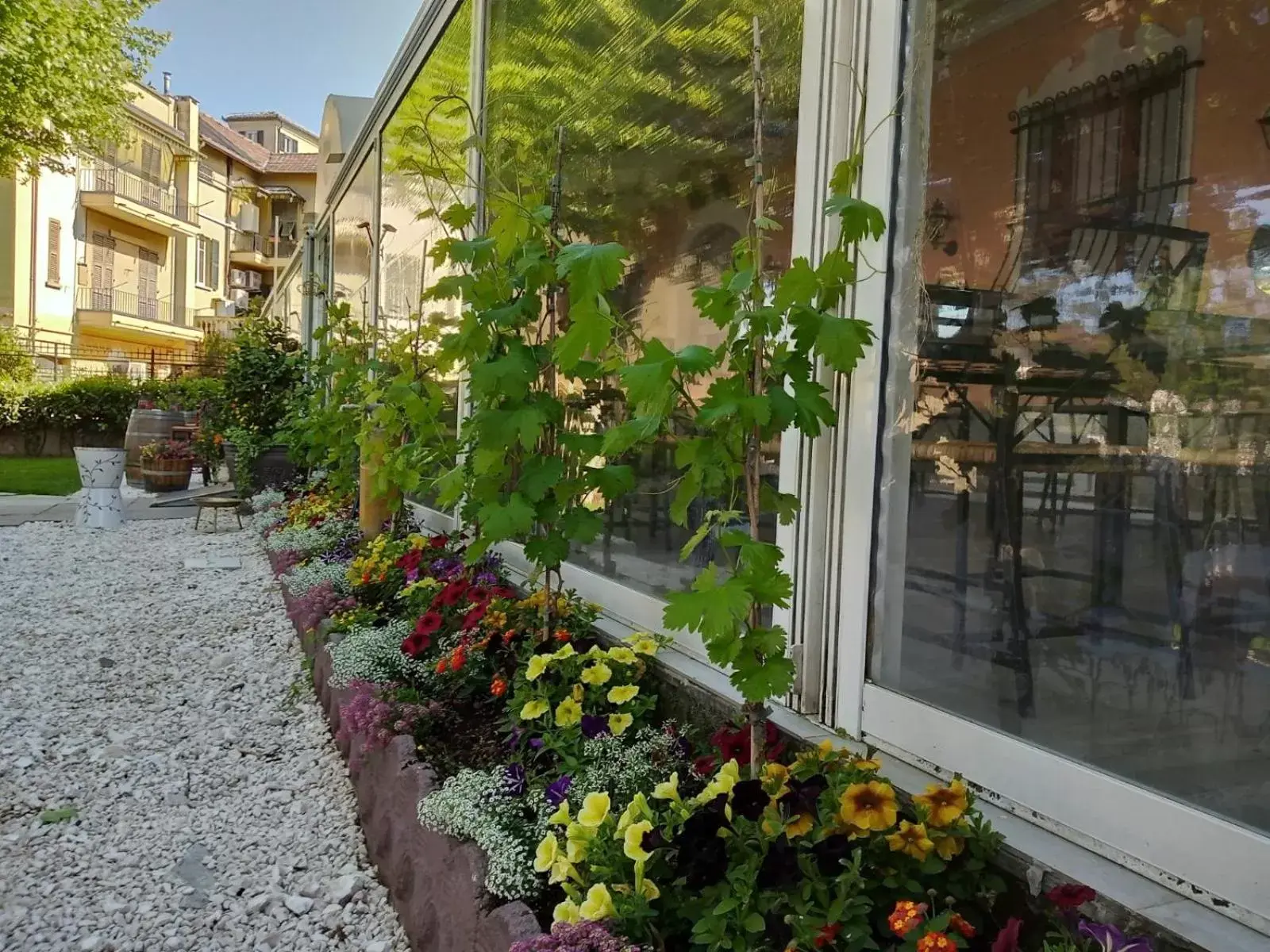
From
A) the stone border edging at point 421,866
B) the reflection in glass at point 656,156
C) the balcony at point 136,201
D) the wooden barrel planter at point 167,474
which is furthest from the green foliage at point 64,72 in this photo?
the stone border edging at point 421,866

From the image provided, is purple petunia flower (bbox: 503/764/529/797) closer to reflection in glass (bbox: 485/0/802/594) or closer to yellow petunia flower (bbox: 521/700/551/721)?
yellow petunia flower (bbox: 521/700/551/721)

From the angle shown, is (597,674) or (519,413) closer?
(597,674)

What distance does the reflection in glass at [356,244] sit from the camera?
24.7 feet

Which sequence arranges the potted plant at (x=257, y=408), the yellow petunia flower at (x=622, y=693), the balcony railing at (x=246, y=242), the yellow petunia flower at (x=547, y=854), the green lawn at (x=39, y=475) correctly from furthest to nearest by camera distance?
the balcony railing at (x=246, y=242) < the green lawn at (x=39, y=475) < the potted plant at (x=257, y=408) < the yellow petunia flower at (x=622, y=693) < the yellow petunia flower at (x=547, y=854)

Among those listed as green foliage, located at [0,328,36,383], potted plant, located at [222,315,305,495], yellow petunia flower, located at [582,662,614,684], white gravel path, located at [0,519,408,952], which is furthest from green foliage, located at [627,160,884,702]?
green foliage, located at [0,328,36,383]

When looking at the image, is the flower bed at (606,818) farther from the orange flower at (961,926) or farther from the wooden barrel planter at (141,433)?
the wooden barrel planter at (141,433)

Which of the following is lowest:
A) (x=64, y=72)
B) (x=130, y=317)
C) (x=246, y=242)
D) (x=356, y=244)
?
(x=356, y=244)

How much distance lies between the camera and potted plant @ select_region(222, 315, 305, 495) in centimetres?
890

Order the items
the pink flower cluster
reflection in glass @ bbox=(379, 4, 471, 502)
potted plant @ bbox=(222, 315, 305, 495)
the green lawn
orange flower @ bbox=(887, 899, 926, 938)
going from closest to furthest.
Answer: orange flower @ bbox=(887, 899, 926, 938) → the pink flower cluster → reflection in glass @ bbox=(379, 4, 471, 502) → potted plant @ bbox=(222, 315, 305, 495) → the green lawn

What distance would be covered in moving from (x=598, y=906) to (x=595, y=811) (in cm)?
19

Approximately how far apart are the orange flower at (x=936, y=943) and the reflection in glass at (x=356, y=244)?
6337 mm

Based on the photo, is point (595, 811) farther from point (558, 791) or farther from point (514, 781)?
point (514, 781)

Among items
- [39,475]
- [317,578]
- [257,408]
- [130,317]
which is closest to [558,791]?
[317,578]

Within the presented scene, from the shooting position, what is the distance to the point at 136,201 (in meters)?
27.5
